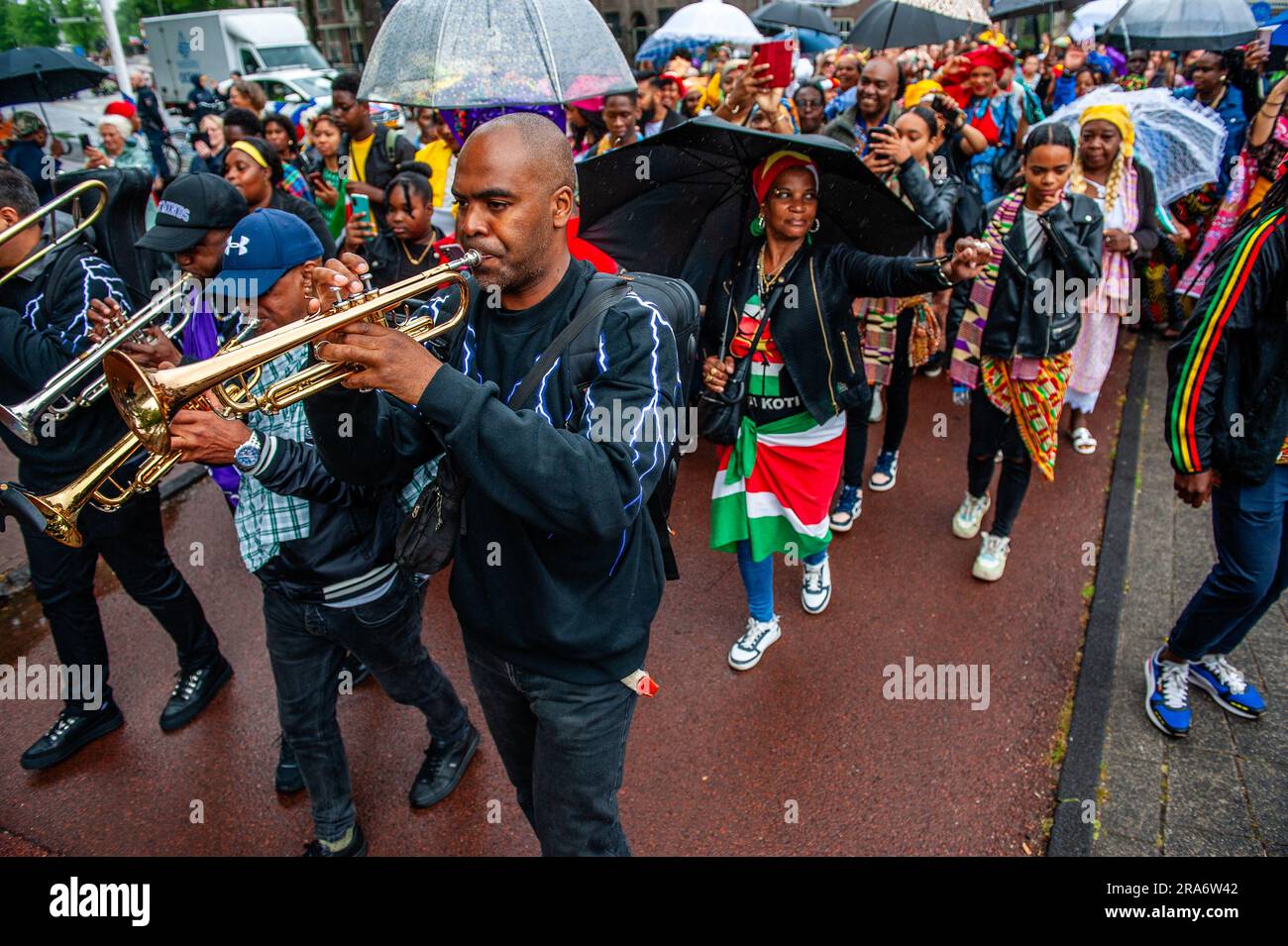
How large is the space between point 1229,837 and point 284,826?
3.45 meters

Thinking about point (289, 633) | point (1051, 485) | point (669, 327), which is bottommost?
point (1051, 485)

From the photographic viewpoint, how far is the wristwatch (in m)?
2.20

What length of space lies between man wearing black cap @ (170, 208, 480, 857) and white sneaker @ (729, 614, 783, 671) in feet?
4.94

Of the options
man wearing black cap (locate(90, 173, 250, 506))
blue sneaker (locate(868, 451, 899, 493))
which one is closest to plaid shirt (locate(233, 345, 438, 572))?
man wearing black cap (locate(90, 173, 250, 506))

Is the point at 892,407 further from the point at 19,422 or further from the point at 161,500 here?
the point at 161,500

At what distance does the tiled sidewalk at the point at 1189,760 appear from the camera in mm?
2957

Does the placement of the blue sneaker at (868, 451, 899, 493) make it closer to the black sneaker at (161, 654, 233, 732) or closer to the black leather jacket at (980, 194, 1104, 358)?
the black leather jacket at (980, 194, 1104, 358)

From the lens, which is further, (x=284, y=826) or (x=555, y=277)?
(x=284, y=826)

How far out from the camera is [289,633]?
2.71m

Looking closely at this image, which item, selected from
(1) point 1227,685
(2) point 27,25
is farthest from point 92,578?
(2) point 27,25

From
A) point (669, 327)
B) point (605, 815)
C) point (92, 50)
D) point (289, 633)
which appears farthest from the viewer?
point (92, 50)

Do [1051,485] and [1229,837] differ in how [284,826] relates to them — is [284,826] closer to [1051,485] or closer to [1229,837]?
[1229,837]

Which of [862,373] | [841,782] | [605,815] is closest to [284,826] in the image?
[605,815]
